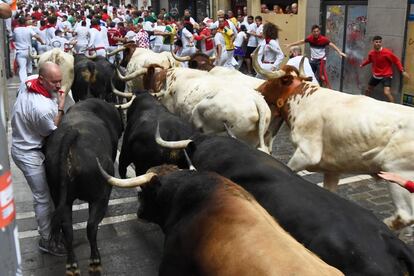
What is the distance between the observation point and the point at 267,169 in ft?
13.6

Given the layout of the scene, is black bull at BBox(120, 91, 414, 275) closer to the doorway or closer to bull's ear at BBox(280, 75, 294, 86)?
bull's ear at BBox(280, 75, 294, 86)

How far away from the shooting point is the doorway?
44.4ft

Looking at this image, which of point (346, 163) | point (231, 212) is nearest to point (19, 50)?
point (346, 163)

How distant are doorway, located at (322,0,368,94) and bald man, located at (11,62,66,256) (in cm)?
983

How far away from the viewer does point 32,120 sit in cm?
515

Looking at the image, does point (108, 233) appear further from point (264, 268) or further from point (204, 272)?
point (264, 268)

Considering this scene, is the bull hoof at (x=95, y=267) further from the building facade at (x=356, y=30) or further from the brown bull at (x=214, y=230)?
the building facade at (x=356, y=30)

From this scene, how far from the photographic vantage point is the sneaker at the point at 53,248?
551 cm

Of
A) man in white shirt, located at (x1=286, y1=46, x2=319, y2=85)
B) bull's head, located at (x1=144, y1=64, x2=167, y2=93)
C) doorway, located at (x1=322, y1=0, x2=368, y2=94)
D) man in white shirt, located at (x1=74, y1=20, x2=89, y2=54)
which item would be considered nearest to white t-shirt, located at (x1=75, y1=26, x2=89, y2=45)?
man in white shirt, located at (x1=74, y1=20, x2=89, y2=54)

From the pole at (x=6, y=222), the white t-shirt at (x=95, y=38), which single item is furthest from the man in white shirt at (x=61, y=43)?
the pole at (x=6, y=222)

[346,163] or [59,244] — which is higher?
[346,163]

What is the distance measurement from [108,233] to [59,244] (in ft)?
2.25

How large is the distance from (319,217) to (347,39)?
11478mm

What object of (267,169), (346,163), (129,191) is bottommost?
(129,191)
